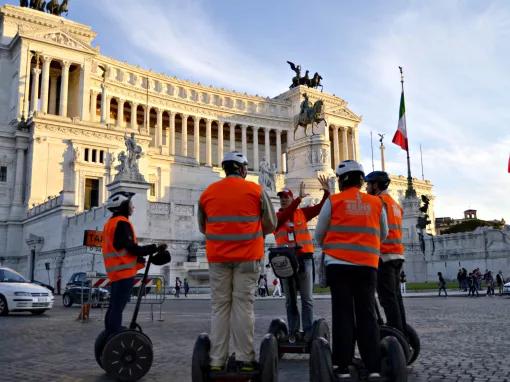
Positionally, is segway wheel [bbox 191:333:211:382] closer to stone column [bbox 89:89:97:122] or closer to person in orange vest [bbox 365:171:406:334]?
person in orange vest [bbox 365:171:406:334]

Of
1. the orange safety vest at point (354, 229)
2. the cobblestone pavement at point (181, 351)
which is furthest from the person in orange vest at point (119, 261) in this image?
the orange safety vest at point (354, 229)

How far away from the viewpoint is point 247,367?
16.1 feet

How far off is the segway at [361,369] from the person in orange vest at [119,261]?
2.60 metres

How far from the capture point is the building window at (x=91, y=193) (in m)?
49.7

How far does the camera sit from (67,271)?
34.8 meters

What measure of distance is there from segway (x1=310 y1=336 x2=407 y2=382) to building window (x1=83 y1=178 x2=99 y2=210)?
4770 cm

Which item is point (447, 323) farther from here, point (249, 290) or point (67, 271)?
point (67, 271)

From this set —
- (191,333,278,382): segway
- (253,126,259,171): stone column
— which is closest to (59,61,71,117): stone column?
(253,126,259,171): stone column

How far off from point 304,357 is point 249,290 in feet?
10.3

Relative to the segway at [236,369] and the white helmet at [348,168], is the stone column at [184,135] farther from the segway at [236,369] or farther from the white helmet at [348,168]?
the segway at [236,369]

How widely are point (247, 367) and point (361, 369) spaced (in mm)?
1036

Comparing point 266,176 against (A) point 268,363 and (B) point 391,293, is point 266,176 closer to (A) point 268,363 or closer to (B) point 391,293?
(B) point 391,293

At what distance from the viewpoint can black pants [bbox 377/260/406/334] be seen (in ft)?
20.8

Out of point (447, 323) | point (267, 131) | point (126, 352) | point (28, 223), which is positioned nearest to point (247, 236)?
point (126, 352)
